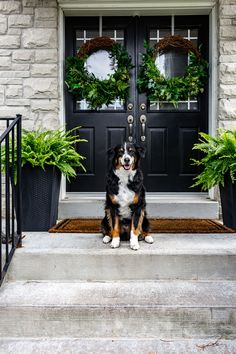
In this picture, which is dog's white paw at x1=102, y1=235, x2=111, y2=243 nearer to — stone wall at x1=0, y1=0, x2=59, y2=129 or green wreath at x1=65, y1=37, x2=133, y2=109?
stone wall at x1=0, y1=0, x2=59, y2=129

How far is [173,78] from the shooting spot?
457 cm

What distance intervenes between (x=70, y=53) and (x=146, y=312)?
11.3ft

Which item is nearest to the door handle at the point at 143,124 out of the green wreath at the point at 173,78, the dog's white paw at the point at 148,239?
the green wreath at the point at 173,78

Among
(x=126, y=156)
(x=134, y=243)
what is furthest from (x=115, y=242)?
(x=126, y=156)

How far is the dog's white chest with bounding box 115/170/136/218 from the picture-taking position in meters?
3.04

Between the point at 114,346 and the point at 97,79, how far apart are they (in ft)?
10.6

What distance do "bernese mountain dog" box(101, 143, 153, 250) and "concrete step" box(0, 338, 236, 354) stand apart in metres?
0.86

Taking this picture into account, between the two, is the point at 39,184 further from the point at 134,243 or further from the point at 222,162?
the point at 222,162

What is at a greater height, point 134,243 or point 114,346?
point 134,243

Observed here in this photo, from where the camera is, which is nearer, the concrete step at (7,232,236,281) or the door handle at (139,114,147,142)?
the concrete step at (7,232,236,281)

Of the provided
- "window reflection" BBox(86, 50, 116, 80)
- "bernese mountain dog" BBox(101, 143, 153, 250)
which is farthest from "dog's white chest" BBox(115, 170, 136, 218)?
"window reflection" BBox(86, 50, 116, 80)

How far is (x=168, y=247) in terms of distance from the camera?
2932mm

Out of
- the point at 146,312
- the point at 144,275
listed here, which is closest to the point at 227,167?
the point at 144,275

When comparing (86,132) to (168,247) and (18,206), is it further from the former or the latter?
(168,247)
